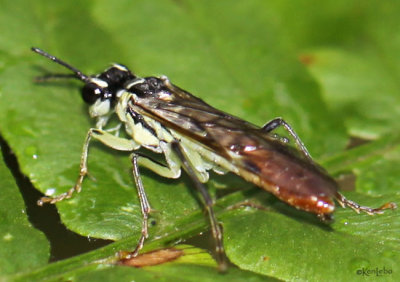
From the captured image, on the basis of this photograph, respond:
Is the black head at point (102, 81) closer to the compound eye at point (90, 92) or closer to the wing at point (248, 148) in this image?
the compound eye at point (90, 92)

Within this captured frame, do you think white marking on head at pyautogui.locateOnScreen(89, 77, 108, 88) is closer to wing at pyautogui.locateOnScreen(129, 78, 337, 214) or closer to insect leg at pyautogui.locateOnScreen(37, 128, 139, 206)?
wing at pyautogui.locateOnScreen(129, 78, 337, 214)

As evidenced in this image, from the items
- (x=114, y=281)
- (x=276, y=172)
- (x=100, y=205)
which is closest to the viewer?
(x=114, y=281)

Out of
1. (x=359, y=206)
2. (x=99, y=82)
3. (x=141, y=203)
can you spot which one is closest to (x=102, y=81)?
(x=99, y=82)

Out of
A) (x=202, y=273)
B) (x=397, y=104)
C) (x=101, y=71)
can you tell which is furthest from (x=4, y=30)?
(x=397, y=104)

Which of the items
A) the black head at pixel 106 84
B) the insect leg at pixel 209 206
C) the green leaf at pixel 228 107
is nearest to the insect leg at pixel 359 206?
the green leaf at pixel 228 107

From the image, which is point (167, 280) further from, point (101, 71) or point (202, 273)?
point (101, 71)

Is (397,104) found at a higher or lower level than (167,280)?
higher

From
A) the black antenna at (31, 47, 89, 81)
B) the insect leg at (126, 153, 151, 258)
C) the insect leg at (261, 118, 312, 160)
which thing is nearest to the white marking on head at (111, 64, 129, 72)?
the black antenna at (31, 47, 89, 81)

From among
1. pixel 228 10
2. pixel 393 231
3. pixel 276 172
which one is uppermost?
pixel 228 10
